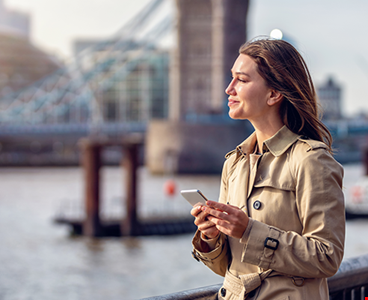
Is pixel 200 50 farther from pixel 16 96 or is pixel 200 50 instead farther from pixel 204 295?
pixel 204 295

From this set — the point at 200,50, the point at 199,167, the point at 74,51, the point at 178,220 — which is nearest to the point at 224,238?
the point at 178,220

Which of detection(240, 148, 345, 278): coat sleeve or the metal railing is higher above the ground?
detection(240, 148, 345, 278): coat sleeve

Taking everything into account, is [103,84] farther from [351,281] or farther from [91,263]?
[351,281]

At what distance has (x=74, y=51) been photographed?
90.1 m

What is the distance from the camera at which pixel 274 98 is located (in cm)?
153

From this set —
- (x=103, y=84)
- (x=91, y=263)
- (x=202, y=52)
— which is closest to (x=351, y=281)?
(x=91, y=263)

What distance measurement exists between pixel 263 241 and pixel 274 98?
417 millimetres

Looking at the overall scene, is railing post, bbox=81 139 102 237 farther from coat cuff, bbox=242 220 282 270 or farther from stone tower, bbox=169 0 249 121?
stone tower, bbox=169 0 249 121

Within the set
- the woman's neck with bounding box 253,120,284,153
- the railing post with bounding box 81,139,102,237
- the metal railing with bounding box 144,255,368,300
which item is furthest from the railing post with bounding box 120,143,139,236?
the woman's neck with bounding box 253,120,284,153

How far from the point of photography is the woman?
1.37 metres

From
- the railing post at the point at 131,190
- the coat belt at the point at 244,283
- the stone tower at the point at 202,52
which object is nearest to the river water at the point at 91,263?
the railing post at the point at 131,190

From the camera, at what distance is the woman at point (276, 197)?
4.51ft

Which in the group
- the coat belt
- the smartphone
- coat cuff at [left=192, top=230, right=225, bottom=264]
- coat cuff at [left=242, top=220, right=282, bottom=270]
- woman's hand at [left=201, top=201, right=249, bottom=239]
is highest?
the smartphone

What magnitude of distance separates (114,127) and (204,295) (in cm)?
4434
